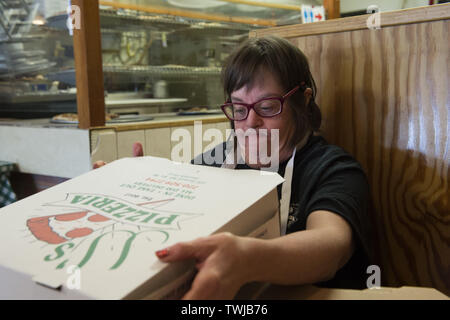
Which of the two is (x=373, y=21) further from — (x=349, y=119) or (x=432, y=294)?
(x=432, y=294)

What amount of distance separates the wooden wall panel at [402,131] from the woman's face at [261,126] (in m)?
0.29

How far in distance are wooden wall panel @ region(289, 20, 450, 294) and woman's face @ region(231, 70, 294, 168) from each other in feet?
0.97

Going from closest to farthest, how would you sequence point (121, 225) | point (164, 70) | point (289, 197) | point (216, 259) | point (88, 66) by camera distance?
point (216, 259)
point (121, 225)
point (289, 197)
point (88, 66)
point (164, 70)

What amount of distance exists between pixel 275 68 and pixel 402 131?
0.42m

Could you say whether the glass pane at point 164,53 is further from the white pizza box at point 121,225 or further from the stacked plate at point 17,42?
the white pizza box at point 121,225

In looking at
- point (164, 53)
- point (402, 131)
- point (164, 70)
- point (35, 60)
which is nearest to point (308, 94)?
point (402, 131)

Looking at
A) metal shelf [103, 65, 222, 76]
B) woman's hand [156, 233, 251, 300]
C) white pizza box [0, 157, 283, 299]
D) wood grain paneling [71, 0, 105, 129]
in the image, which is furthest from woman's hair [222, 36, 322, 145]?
metal shelf [103, 65, 222, 76]

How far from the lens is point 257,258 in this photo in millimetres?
511

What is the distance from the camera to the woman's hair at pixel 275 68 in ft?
3.30

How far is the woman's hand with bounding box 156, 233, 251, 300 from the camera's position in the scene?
46 cm

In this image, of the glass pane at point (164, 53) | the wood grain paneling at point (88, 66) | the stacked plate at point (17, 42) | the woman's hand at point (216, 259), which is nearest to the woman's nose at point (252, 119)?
the woman's hand at point (216, 259)

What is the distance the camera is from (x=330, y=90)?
4.16ft

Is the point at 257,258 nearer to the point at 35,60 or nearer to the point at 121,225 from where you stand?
the point at 121,225

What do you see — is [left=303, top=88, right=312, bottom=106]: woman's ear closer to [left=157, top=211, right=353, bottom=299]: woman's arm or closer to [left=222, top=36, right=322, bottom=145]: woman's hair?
[left=222, top=36, right=322, bottom=145]: woman's hair
